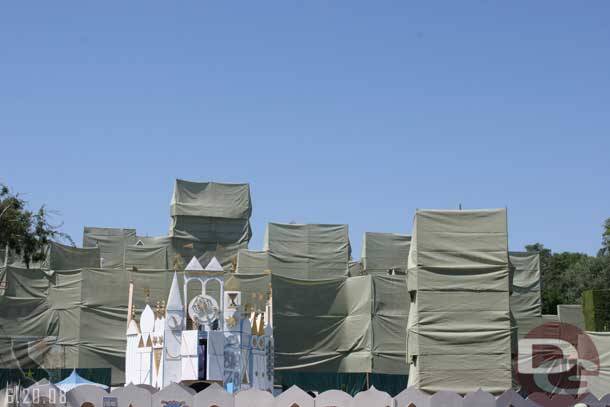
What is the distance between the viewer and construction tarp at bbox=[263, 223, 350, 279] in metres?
61.4

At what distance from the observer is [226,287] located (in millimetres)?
39844

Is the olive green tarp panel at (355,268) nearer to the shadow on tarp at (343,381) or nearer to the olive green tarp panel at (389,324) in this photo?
the olive green tarp panel at (389,324)

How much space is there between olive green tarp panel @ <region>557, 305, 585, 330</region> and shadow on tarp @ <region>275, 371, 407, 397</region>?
18457mm

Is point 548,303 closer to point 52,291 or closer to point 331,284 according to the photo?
point 331,284

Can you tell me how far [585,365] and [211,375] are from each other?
67.6 ft

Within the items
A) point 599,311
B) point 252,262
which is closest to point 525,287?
point 599,311

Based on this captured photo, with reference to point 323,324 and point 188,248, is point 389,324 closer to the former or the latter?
point 323,324

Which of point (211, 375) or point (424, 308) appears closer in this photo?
point (211, 375)

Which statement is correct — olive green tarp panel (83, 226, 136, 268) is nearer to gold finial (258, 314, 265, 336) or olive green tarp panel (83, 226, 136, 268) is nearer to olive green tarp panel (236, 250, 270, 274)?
olive green tarp panel (236, 250, 270, 274)

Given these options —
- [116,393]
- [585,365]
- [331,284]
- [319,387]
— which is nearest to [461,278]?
[585,365]

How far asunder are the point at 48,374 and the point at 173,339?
43.2ft

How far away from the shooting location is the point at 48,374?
47719 millimetres

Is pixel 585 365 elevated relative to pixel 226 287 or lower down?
lower down

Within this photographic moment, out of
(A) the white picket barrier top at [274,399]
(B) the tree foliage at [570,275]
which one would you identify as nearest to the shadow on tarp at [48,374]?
(A) the white picket barrier top at [274,399]
